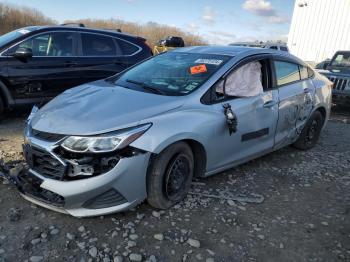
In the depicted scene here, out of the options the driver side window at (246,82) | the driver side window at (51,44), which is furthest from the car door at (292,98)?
the driver side window at (51,44)

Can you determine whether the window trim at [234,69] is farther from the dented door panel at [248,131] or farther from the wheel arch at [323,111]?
the wheel arch at [323,111]

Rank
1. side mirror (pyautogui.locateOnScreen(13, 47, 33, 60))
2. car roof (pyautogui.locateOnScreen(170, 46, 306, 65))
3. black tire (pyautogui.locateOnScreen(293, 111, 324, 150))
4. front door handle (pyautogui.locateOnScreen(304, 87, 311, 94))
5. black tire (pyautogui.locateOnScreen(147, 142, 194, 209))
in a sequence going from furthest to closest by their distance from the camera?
side mirror (pyautogui.locateOnScreen(13, 47, 33, 60)), black tire (pyautogui.locateOnScreen(293, 111, 324, 150)), front door handle (pyautogui.locateOnScreen(304, 87, 311, 94)), car roof (pyautogui.locateOnScreen(170, 46, 306, 65)), black tire (pyautogui.locateOnScreen(147, 142, 194, 209))

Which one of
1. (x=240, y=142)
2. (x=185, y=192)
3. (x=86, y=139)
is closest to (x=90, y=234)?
(x=86, y=139)

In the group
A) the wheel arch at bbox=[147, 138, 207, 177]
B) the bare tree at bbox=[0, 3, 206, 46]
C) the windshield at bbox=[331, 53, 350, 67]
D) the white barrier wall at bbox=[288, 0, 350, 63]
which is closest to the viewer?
the wheel arch at bbox=[147, 138, 207, 177]

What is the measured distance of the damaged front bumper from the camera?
9.63 feet

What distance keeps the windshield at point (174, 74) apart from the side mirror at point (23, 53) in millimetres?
2157

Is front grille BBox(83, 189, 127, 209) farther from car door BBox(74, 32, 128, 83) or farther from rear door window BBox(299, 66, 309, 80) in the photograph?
car door BBox(74, 32, 128, 83)

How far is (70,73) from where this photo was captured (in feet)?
21.1

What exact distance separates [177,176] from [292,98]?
2.19 metres

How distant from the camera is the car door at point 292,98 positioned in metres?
4.67

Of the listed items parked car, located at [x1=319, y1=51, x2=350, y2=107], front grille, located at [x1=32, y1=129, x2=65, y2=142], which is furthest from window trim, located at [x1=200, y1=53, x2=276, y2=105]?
parked car, located at [x1=319, y1=51, x2=350, y2=107]

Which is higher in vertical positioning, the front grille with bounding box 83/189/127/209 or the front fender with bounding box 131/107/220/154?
the front fender with bounding box 131/107/220/154

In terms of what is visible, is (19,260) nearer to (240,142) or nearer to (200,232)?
(200,232)

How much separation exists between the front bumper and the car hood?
36 cm
